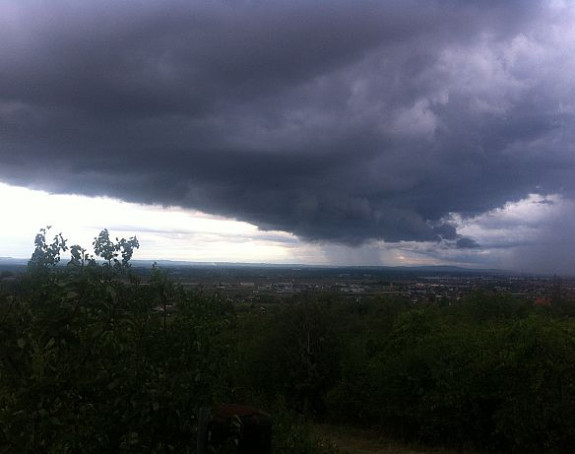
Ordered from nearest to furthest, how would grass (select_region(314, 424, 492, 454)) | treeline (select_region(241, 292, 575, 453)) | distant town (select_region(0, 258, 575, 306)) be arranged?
1. distant town (select_region(0, 258, 575, 306))
2. treeline (select_region(241, 292, 575, 453))
3. grass (select_region(314, 424, 492, 454))

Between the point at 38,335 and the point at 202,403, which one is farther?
the point at 202,403

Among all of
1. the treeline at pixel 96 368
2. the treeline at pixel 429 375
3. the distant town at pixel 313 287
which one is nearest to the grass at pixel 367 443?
the treeline at pixel 429 375

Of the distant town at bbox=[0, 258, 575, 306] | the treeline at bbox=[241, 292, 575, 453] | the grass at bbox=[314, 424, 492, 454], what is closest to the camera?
the distant town at bbox=[0, 258, 575, 306]

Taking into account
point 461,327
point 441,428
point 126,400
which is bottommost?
point 441,428

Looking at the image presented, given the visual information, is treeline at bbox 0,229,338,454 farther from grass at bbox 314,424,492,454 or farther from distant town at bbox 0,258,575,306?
grass at bbox 314,424,492,454

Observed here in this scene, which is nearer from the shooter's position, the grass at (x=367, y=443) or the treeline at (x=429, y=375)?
the treeline at (x=429, y=375)

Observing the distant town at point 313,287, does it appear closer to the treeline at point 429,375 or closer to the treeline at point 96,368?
the treeline at point 96,368

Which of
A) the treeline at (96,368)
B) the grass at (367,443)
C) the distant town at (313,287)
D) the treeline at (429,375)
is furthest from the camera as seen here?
the grass at (367,443)

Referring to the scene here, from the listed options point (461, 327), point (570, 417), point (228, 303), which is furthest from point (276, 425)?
point (461, 327)

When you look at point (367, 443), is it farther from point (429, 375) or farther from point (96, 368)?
point (96, 368)

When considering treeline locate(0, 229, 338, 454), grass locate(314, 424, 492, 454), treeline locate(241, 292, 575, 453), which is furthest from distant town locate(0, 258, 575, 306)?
grass locate(314, 424, 492, 454)

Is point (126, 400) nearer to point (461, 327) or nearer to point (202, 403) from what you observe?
point (202, 403)
